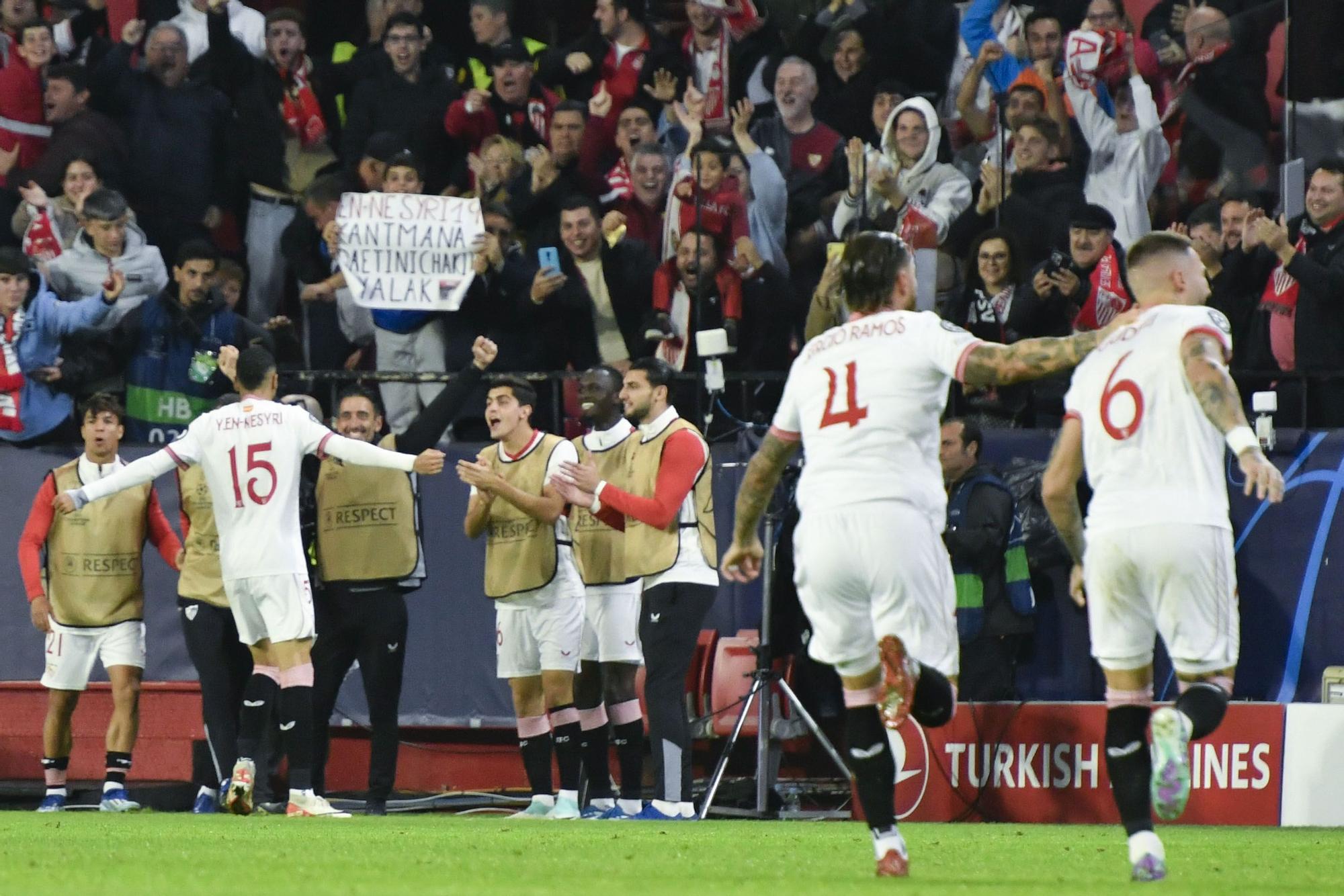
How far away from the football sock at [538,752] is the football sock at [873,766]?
16.6 ft

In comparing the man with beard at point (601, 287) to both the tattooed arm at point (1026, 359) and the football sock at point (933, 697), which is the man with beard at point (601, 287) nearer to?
the football sock at point (933, 697)

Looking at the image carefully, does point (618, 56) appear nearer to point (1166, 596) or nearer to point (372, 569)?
point (372, 569)

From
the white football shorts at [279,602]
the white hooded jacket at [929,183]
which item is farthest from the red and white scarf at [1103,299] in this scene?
the white football shorts at [279,602]

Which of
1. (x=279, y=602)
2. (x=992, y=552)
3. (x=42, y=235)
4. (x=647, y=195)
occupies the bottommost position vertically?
(x=279, y=602)

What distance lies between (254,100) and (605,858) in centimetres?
913

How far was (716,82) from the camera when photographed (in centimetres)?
1428

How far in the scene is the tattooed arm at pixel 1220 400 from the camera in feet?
19.6

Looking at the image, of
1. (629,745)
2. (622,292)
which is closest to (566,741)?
(629,745)

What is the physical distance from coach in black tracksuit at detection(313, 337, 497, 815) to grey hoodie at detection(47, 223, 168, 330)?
8.71ft

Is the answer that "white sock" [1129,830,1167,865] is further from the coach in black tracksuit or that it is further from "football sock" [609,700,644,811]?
the coach in black tracksuit

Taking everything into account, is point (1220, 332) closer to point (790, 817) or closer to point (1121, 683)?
point (1121, 683)

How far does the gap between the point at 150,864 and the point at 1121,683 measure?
131 inches

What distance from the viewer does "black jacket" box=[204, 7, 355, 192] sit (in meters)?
14.8

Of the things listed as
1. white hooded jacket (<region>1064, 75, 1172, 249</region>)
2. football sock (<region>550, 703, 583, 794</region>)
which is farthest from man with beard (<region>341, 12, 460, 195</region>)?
football sock (<region>550, 703, 583, 794</region>)
